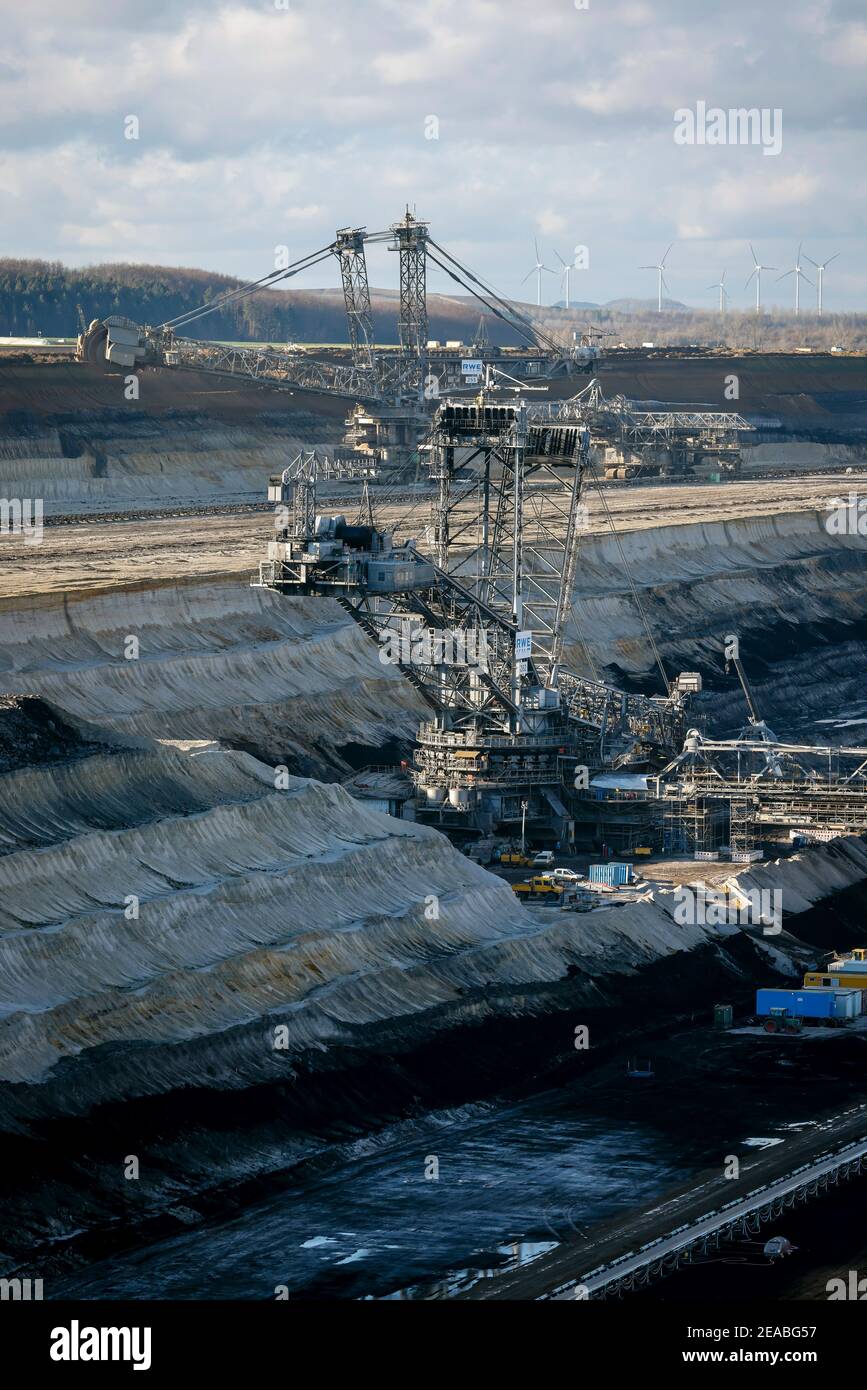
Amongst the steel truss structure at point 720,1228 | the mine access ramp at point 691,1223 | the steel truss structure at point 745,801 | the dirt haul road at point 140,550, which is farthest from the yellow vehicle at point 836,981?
the dirt haul road at point 140,550

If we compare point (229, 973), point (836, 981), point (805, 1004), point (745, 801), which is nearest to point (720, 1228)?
point (229, 973)

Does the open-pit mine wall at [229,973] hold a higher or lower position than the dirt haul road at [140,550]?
lower

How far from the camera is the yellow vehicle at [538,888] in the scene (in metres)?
99.0

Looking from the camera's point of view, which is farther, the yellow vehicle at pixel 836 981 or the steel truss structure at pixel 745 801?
the steel truss structure at pixel 745 801

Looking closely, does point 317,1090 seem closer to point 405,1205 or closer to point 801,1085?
point 405,1205

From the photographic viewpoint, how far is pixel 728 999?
302 feet

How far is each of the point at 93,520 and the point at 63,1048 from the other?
11919 cm

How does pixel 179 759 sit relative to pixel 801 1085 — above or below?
above

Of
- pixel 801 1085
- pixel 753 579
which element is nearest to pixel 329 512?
pixel 753 579

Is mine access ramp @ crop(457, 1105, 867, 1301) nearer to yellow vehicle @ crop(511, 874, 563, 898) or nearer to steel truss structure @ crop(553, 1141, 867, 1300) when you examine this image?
steel truss structure @ crop(553, 1141, 867, 1300)

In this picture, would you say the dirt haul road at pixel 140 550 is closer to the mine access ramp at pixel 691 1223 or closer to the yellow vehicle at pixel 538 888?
the yellow vehicle at pixel 538 888

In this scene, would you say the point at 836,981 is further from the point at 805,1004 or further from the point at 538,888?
the point at 538,888

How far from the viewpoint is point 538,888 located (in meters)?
99.2

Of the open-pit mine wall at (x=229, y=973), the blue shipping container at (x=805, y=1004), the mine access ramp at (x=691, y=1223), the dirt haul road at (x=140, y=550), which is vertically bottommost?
the mine access ramp at (x=691, y=1223)
